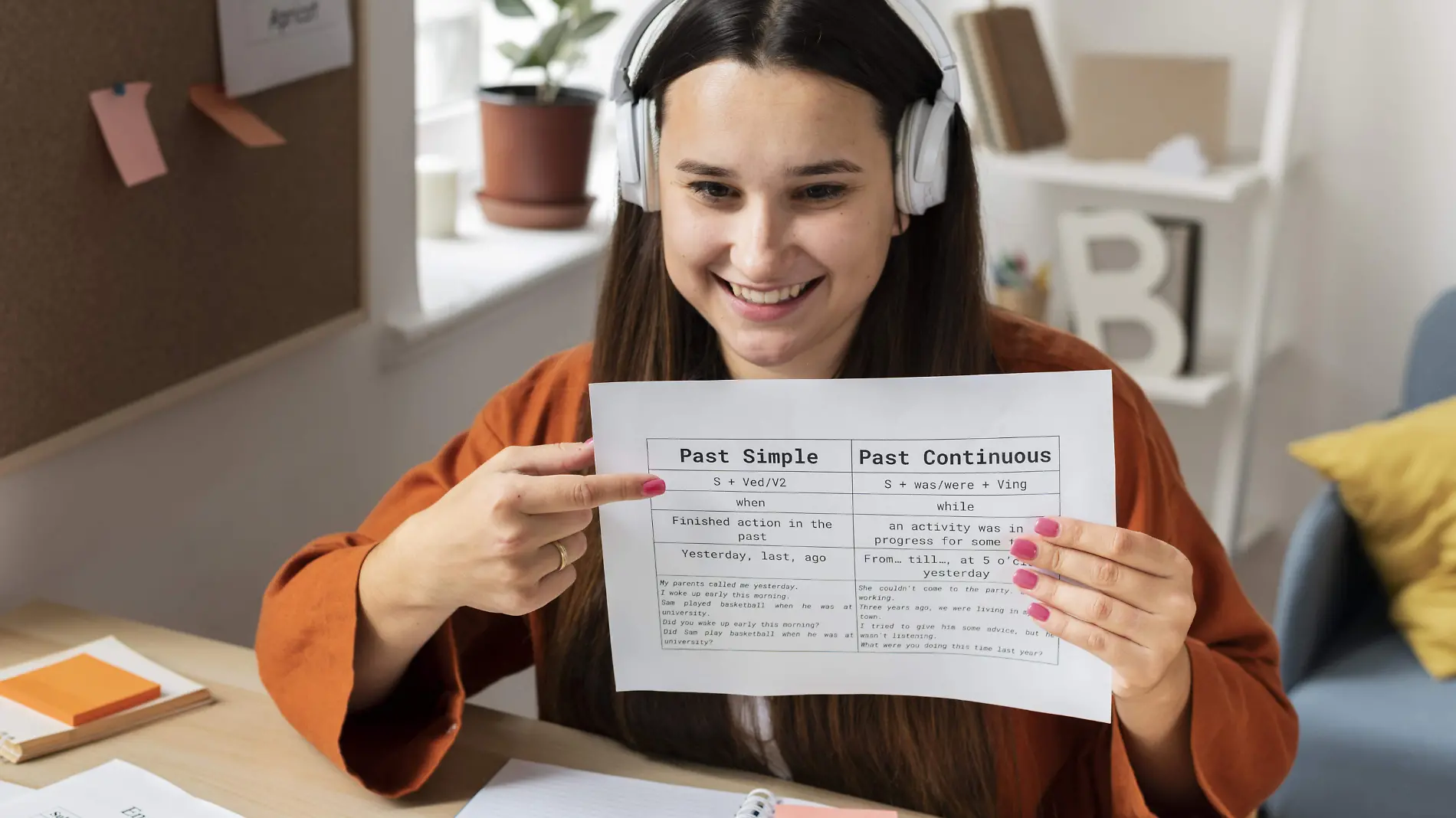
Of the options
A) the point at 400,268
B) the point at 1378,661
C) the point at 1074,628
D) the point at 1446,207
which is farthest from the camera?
the point at 1446,207

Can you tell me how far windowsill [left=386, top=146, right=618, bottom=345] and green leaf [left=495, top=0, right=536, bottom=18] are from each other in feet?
1.03

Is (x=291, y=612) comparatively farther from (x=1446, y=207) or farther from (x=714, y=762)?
(x=1446, y=207)

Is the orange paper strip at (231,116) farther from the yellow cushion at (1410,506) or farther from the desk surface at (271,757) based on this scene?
the yellow cushion at (1410,506)

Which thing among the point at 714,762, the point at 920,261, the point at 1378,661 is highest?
the point at 920,261

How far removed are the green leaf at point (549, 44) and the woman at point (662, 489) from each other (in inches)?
37.4

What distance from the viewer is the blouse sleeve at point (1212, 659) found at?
98 cm

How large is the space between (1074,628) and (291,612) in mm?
594

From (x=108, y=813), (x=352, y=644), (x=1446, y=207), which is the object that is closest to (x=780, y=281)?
(x=352, y=644)

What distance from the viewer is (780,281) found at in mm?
970

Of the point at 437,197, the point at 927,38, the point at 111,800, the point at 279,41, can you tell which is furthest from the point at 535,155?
A: the point at 111,800

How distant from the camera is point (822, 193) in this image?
0.97 m

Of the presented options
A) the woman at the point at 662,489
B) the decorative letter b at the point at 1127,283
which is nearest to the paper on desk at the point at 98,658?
the woman at the point at 662,489

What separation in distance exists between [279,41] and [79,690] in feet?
2.23

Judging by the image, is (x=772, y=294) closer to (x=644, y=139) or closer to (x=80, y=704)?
(x=644, y=139)
